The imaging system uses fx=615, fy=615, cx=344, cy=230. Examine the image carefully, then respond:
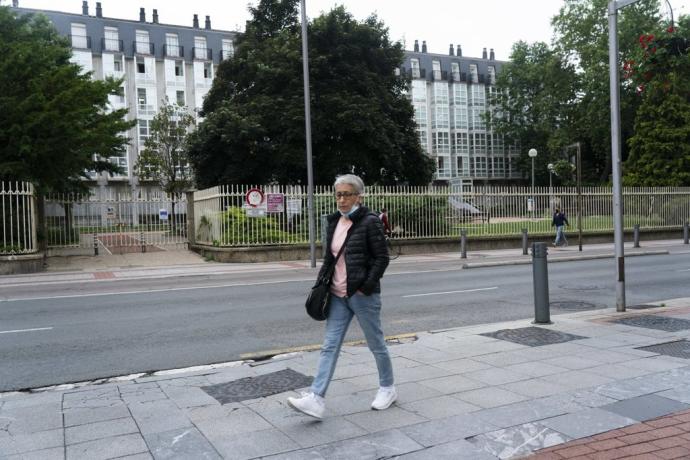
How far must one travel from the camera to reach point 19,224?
1917 centimetres

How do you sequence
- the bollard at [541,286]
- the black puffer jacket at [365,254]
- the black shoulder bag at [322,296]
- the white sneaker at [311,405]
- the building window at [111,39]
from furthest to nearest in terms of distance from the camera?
the building window at [111,39], the bollard at [541,286], the black shoulder bag at [322,296], the black puffer jacket at [365,254], the white sneaker at [311,405]

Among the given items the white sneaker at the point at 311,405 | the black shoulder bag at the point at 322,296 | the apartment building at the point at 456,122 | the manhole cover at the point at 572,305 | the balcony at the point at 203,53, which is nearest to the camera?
the white sneaker at the point at 311,405

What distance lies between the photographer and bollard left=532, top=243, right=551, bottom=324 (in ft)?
27.2

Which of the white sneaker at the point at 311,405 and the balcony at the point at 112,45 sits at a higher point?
the balcony at the point at 112,45

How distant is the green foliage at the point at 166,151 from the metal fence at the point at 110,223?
63.5 ft

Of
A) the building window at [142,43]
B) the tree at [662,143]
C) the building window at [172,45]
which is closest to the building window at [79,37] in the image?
the building window at [142,43]

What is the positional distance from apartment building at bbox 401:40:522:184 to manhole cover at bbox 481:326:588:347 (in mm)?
71618

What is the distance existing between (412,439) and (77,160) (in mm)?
20146

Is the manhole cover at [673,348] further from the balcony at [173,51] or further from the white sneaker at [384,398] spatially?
the balcony at [173,51]

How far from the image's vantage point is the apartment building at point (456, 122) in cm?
8012

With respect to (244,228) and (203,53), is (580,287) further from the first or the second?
(203,53)

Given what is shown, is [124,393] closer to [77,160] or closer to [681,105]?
[77,160]

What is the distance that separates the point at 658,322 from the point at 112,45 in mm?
66129

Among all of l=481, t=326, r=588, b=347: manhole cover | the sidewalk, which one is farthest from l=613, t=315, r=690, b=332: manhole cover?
l=481, t=326, r=588, b=347: manhole cover
